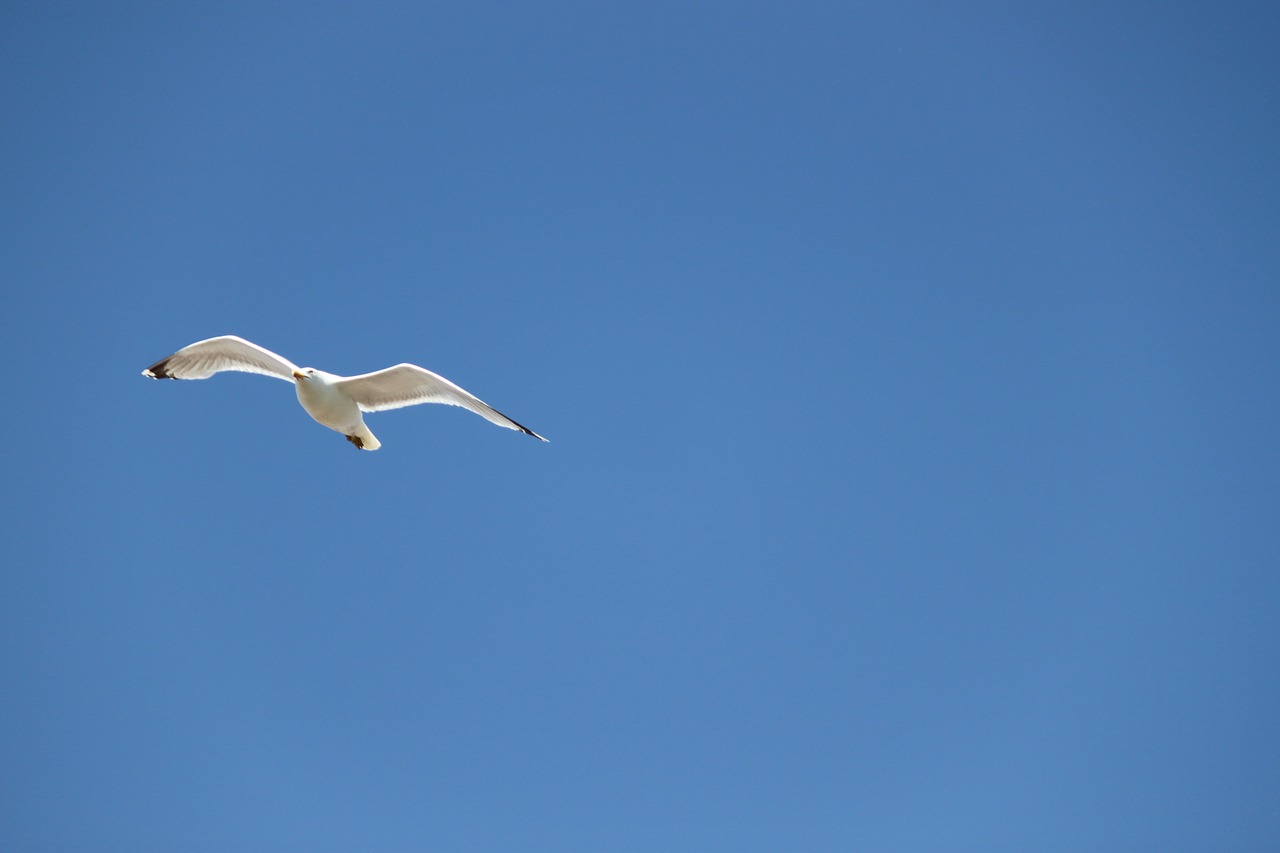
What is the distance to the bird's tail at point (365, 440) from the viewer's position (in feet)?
30.0

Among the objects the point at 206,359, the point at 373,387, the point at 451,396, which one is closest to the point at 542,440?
the point at 451,396

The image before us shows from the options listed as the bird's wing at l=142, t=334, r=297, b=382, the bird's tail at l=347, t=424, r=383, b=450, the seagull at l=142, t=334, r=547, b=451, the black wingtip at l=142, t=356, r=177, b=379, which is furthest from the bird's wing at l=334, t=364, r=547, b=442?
the black wingtip at l=142, t=356, r=177, b=379

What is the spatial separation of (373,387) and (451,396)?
Answer: 76 centimetres

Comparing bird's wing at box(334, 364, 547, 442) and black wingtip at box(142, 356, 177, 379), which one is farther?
black wingtip at box(142, 356, 177, 379)

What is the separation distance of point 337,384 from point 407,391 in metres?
0.63

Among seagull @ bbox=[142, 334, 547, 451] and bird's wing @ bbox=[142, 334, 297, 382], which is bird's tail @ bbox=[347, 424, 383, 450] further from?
bird's wing @ bbox=[142, 334, 297, 382]

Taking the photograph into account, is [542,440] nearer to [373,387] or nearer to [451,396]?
[451,396]

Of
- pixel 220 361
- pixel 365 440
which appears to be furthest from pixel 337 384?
pixel 220 361

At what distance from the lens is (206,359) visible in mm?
9453

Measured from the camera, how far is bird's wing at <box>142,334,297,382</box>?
922cm

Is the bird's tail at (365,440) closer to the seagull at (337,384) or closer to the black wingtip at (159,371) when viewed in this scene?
the seagull at (337,384)

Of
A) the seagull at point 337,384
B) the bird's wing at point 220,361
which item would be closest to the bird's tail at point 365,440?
the seagull at point 337,384

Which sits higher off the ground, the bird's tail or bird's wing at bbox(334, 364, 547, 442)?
bird's wing at bbox(334, 364, 547, 442)

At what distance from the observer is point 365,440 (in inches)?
362
